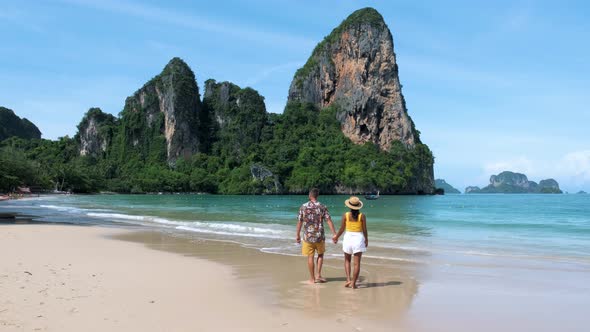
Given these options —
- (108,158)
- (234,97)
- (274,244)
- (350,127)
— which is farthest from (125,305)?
(108,158)

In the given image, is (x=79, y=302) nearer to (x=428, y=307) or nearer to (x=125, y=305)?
(x=125, y=305)

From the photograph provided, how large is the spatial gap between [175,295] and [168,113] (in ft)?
365

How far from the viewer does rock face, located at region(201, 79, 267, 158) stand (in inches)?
4547

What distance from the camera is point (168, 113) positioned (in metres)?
113

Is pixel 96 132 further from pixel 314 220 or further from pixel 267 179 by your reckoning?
pixel 314 220

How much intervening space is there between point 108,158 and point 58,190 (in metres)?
37.2

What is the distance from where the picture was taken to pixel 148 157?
118 meters

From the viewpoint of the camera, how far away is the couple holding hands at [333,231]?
7.27 meters

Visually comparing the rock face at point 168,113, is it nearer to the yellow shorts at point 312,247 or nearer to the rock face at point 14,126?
the rock face at point 14,126

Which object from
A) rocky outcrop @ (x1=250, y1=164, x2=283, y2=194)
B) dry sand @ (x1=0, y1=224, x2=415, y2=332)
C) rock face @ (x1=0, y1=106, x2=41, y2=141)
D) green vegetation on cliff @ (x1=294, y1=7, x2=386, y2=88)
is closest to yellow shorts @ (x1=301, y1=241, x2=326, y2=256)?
dry sand @ (x1=0, y1=224, x2=415, y2=332)

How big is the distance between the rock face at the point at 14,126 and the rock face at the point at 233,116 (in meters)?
62.3

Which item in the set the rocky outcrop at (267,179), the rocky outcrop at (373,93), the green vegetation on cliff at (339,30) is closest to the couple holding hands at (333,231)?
the rocky outcrop at (267,179)

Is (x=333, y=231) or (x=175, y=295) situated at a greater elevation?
(x=333, y=231)

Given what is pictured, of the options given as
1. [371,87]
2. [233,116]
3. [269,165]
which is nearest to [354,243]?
[269,165]
